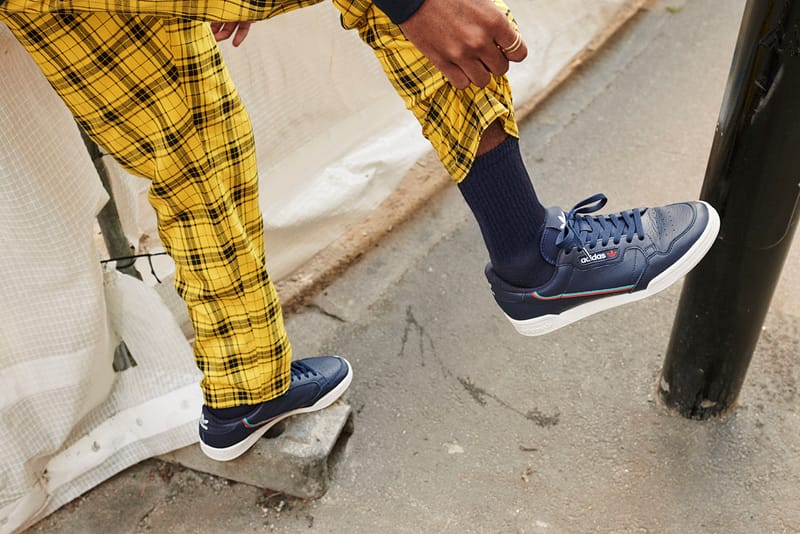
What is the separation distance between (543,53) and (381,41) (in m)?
1.89

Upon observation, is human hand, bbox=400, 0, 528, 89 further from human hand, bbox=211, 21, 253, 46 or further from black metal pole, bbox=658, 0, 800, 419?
human hand, bbox=211, 21, 253, 46

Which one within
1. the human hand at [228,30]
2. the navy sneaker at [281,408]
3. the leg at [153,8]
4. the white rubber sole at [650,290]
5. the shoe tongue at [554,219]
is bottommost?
the navy sneaker at [281,408]

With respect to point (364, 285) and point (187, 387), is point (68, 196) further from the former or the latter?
point (364, 285)

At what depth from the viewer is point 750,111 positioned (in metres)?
1.26

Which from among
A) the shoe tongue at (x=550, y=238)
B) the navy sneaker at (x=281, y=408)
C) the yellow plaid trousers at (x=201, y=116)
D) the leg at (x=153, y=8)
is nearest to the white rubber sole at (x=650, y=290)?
the shoe tongue at (x=550, y=238)

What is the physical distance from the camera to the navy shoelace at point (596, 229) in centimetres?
139

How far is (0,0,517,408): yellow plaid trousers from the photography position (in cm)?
115

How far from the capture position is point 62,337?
1.60 m

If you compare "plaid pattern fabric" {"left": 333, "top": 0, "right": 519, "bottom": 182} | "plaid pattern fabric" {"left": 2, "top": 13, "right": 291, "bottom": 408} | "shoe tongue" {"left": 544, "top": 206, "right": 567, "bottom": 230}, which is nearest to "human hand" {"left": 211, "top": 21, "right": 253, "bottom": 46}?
"plaid pattern fabric" {"left": 2, "top": 13, "right": 291, "bottom": 408}

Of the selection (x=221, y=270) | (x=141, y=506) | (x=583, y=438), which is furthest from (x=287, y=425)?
(x=583, y=438)

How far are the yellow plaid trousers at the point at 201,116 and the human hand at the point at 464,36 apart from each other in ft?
0.25

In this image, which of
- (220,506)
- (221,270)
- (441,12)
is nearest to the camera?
(441,12)

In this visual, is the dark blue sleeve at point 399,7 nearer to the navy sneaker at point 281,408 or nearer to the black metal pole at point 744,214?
the black metal pole at point 744,214

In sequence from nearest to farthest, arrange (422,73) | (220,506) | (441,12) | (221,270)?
(441,12) → (422,73) → (221,270) → (220,506)
